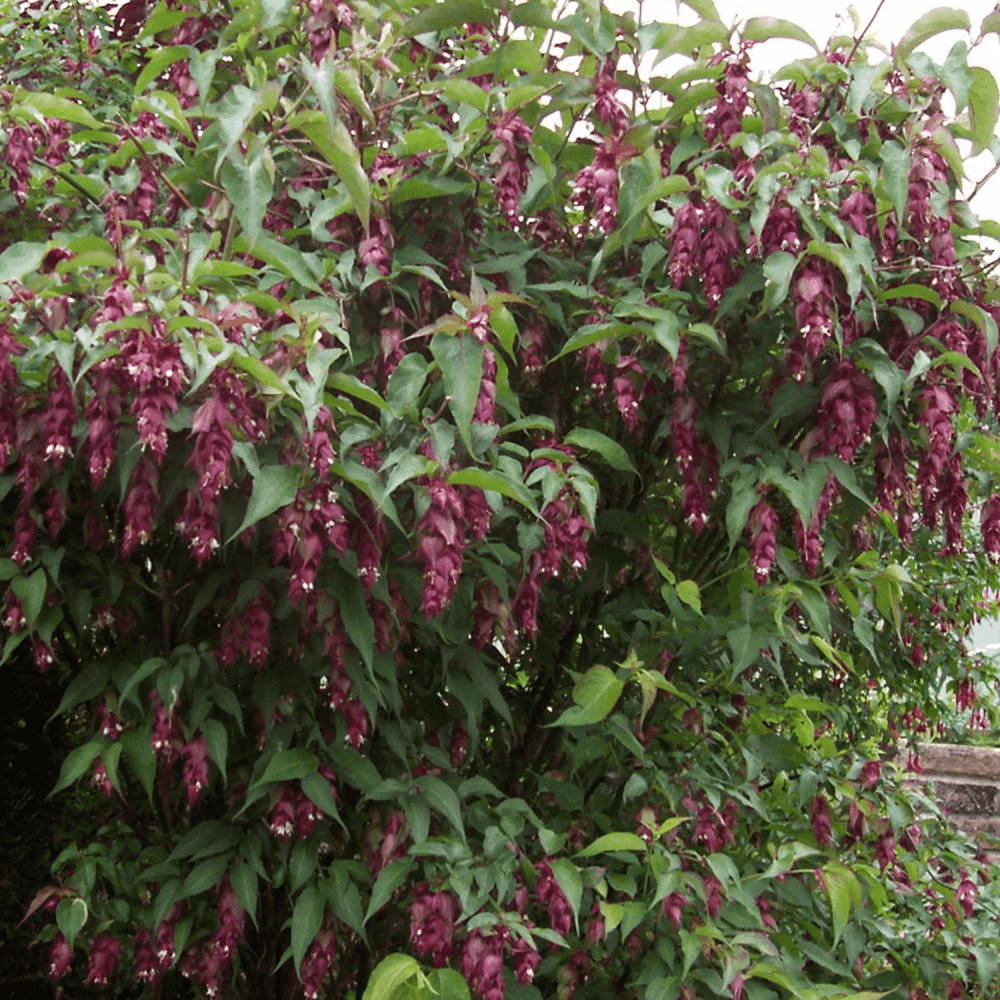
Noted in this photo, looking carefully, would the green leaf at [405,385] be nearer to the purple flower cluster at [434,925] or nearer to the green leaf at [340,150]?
the green leaf at [340,150]

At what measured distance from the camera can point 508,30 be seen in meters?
2.42

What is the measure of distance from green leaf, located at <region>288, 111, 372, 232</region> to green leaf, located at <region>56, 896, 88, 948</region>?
1425 mm

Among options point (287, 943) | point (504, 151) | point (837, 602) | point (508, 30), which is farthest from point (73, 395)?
point (837, 602)

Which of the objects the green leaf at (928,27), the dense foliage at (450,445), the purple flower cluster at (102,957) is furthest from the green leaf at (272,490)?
the green leaf at (928,27)

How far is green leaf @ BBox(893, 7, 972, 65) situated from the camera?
2.27 m

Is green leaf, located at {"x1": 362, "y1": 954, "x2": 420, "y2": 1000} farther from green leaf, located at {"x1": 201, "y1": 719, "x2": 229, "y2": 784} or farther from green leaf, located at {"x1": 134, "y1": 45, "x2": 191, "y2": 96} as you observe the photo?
green leaf, located at {"x1": 134, "y1": 45, "x2": 191, "y2": 96}

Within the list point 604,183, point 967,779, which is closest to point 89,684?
point 604,183

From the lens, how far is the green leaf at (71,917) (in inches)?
91.4

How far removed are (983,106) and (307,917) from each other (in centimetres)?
197

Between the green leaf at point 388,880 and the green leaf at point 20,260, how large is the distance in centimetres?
122

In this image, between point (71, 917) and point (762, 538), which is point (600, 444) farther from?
point (71, 917)

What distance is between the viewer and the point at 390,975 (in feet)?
6.86

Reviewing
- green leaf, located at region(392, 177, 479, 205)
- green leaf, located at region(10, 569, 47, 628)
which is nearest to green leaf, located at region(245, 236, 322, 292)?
green leaf, located at region(392, 177, 479, 205)

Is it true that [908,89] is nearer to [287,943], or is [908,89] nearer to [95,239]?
[95,239]
